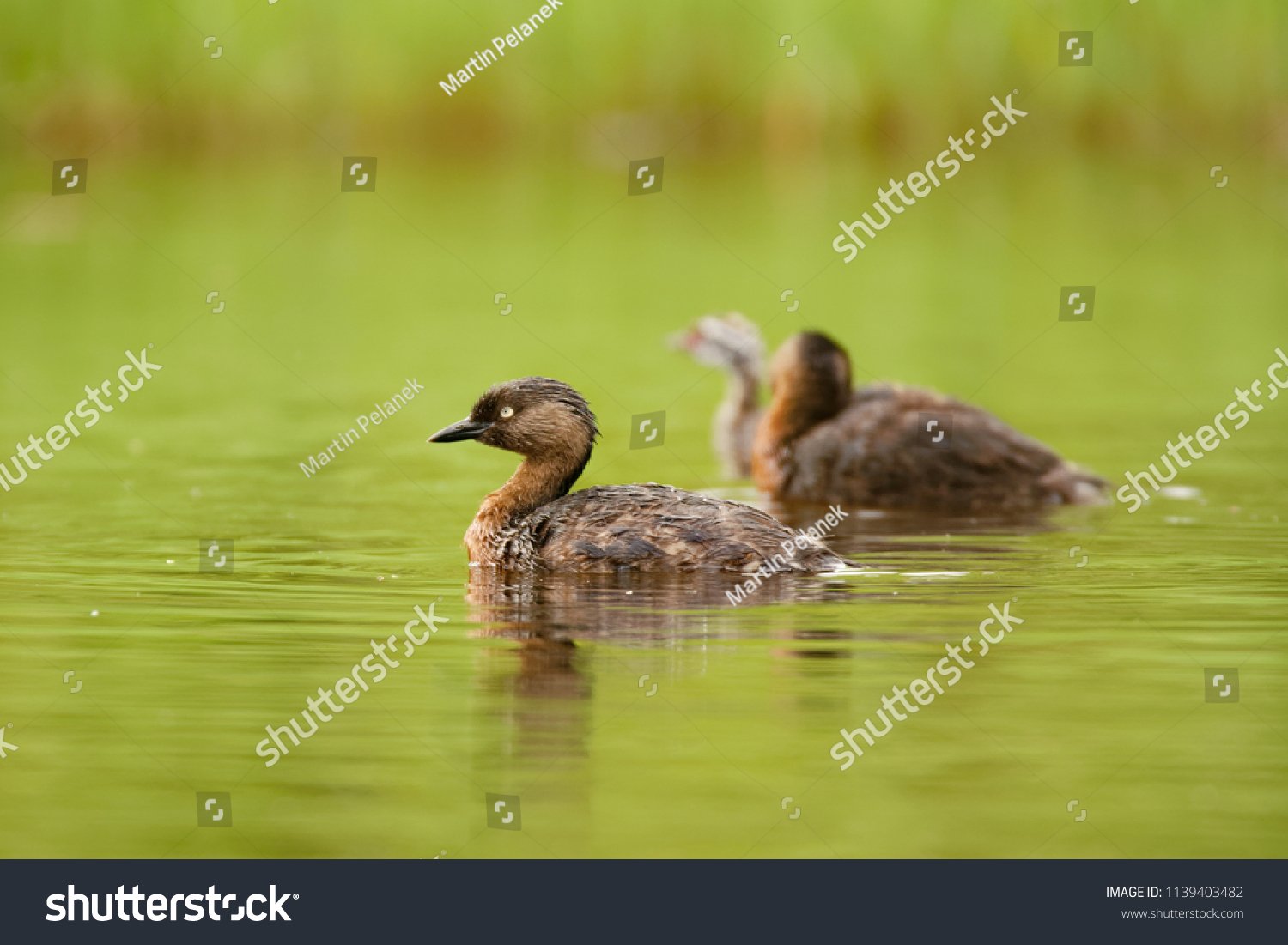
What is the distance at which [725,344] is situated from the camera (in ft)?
58.1

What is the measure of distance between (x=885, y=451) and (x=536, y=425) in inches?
130

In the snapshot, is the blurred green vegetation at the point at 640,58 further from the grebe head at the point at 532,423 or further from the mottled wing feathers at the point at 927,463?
the grebe head at the point at 532,423

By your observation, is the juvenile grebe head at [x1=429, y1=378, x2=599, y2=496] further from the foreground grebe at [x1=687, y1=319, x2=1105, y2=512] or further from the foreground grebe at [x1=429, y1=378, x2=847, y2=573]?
the foreground grebe at [x1=687, y1=319, x2=1105, y2=512]

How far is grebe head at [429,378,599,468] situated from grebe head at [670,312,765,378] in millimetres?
6325

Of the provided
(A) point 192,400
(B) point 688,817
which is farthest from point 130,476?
(B) point 688,817

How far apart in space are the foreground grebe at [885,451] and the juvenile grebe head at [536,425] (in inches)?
120

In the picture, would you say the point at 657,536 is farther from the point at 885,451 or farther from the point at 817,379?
the point at 817,379

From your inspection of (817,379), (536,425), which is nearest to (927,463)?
(817,379)

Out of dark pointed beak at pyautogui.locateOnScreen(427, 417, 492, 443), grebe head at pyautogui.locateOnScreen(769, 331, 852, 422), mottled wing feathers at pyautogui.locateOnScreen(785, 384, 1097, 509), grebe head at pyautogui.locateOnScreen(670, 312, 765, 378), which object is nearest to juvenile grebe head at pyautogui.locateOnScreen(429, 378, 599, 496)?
dark pointed beak at pyautogui.locateOnScreen(427, 417, 492, 443)

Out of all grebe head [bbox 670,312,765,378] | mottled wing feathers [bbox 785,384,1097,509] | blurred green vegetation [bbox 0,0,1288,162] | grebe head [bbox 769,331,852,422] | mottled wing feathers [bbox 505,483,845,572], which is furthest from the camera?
blurred green vegetation [bbox 0,0,1288,162]

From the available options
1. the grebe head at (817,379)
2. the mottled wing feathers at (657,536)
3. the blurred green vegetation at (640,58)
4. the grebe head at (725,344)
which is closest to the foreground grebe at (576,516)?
the mottled wing feathers at (657,536)

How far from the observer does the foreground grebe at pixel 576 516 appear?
1077cm

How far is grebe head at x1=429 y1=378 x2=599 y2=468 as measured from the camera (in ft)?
37.4

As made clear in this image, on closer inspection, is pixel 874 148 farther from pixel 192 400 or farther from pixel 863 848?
pixel 863 848
